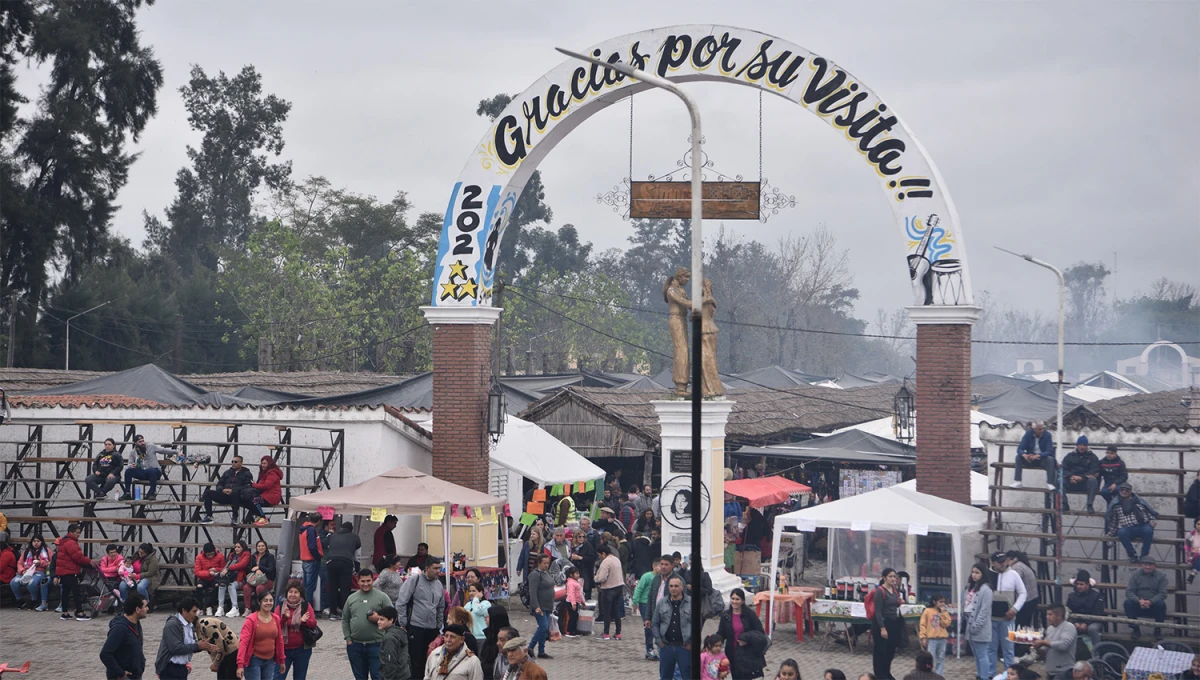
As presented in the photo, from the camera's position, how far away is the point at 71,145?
40031 mm

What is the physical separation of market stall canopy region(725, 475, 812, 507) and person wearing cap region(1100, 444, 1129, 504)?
7831 millimetres

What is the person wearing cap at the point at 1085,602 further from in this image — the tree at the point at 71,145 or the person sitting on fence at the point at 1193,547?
the tree at the point at 71,145

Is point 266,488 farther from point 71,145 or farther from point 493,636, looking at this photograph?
point 71,145

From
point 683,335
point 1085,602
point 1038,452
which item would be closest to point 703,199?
point 683,335

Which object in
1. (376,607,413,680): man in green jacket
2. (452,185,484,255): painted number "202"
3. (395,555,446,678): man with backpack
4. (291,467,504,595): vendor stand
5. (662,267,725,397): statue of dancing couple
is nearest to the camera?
(376,607,413,680): man in green jacket

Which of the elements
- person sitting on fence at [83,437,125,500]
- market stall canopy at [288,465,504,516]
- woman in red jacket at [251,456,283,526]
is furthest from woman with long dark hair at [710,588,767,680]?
person sitting on fence at [83,437,125,500]

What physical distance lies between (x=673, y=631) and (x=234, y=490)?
345 inches

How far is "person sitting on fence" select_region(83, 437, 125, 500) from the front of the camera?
65.6 ft

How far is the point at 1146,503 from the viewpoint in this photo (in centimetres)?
1706

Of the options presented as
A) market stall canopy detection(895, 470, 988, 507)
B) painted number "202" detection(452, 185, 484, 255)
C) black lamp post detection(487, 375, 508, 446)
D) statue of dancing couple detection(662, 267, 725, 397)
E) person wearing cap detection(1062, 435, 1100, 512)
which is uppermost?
painted number "202" detection(452, 185, 484, 255)

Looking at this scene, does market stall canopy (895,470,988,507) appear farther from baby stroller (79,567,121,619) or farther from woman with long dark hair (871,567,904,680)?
baby stroller (79,567,121,619)

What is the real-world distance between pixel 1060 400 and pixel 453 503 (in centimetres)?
888

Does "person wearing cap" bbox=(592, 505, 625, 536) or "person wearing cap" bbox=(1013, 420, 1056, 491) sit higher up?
"person wearing cap" bbox=(1013, 420, 1056, 491)

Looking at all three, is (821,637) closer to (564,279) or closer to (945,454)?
(945,454)
